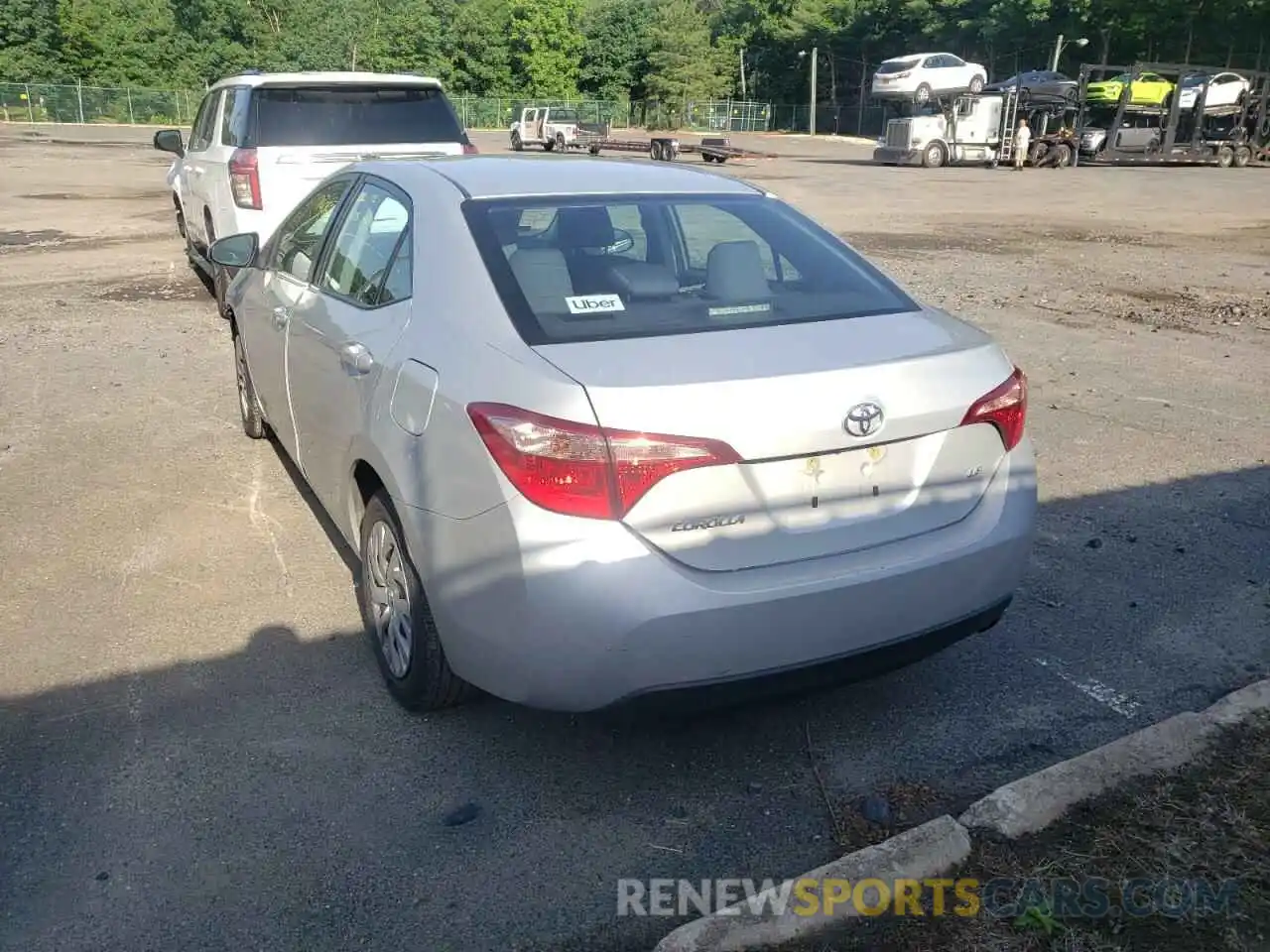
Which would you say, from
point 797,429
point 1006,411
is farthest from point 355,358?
point 1006,411

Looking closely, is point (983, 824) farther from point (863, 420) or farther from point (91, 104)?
point (91, 104)

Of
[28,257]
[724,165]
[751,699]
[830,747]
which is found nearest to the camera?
[751,699]

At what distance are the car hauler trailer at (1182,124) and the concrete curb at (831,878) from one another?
38.0 m

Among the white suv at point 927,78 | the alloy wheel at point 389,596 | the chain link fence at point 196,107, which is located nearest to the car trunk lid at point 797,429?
the alloy wheel at point 389,596

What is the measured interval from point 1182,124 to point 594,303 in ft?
132

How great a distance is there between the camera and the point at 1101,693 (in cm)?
386

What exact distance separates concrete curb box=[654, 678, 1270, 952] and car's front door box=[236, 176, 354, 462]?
297cm

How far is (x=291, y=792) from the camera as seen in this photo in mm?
3223

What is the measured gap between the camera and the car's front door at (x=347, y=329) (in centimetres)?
366

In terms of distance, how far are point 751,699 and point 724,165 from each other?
3649 centimetres

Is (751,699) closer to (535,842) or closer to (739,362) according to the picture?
(535,842)

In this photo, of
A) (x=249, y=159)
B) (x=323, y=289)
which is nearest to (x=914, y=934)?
(x=323, y=289)

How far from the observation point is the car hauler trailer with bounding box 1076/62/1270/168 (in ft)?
119

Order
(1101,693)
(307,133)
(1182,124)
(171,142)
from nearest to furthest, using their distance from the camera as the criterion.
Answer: (1101,693) → (307,133) → (171,142) → (1182,124)
